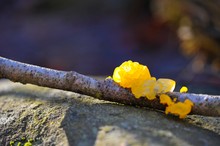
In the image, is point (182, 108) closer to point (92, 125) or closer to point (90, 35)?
point (92, 125)

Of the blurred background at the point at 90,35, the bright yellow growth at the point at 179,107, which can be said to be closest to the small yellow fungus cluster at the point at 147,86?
the bright yellow growth at the point at 179,107

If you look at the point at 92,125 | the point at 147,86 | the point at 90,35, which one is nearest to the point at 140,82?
the point at 147,86

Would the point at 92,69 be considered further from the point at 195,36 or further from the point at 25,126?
the point at 25,126

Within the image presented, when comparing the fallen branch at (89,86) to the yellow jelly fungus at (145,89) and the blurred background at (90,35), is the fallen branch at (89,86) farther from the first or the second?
the blurred background at (90,35)

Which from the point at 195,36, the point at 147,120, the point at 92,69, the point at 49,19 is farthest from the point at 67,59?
the point at 147,120

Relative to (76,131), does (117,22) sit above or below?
above

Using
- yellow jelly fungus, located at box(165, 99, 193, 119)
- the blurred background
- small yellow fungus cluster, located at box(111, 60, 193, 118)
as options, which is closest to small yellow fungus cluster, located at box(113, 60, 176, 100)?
small yellow fungus cluster, located at box(111, 60, 193, 118)
